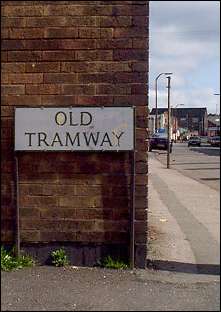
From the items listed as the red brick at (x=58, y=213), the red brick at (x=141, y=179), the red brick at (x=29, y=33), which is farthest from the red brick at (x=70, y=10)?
the red brick at (x=58, y=213)

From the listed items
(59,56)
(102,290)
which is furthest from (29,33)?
(102,290)

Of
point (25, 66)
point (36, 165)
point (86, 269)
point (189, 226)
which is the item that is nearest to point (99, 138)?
point (36, 165)

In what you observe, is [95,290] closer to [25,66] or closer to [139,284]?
[139,284]

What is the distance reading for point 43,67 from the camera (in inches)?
142

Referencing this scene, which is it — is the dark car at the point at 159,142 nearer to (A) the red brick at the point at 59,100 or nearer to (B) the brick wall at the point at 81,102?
(B) the brick wall at the point at 81,102

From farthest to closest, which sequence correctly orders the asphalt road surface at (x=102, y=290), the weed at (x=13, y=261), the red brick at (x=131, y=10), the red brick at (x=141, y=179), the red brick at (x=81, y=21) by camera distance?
the red brick at (x=141, y=179)
the weed at (x=13, y=261)
the red brick at (x=81, y=21)
the asphalt road surface at (x=102, y=290)
the red brick at (x=131, y=10)

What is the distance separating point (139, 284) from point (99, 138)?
1.10 metres

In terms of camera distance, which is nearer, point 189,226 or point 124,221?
point 189,226

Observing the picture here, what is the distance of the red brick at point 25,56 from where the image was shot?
3.21 m

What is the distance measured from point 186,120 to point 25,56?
142 cm

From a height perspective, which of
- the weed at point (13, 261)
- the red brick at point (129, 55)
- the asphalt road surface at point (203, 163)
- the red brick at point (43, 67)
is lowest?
the weed at point (13, 261)

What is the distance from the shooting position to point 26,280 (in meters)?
3.67

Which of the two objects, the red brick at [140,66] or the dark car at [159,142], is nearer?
the dark car at [159,142]

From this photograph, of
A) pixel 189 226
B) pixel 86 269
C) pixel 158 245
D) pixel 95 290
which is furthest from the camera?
pixel 158 245
